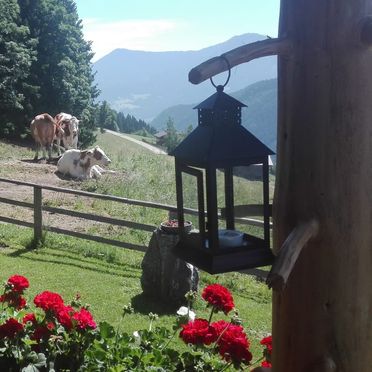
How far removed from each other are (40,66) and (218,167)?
94.9 feet

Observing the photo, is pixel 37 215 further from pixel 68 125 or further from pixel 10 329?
pixel 68 125

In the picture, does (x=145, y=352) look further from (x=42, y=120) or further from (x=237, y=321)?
(x=42, y=120)

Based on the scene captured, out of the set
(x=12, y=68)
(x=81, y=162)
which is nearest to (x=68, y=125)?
(x=81, y=162)

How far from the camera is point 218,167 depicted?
204 centimetres

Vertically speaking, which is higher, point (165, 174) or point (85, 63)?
point (85, 63)

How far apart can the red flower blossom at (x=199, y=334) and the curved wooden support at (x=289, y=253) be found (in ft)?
4.01

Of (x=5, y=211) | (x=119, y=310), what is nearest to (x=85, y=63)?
(x=5, y=211)

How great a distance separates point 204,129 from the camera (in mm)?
2070

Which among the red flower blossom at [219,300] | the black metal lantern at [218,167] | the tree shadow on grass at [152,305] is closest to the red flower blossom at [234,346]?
the red flower blossom at [219,300]

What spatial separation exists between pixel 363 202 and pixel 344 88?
0.39 metres

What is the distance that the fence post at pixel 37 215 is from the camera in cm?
928

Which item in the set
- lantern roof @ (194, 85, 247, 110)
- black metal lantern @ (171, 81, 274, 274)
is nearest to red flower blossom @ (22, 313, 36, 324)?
black metal lantern @ (171, 81, 274, 274)

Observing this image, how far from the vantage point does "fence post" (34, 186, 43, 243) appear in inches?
365

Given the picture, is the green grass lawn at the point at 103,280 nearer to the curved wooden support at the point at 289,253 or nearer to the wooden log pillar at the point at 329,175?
the wooden log pillar at the point at 329,175
